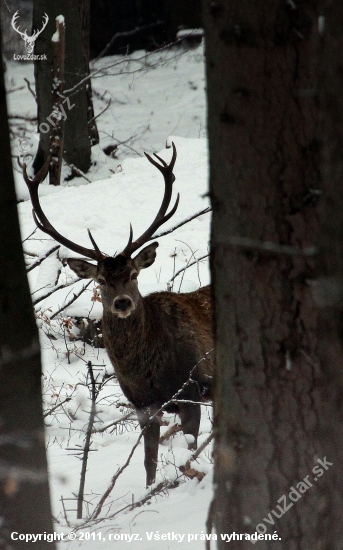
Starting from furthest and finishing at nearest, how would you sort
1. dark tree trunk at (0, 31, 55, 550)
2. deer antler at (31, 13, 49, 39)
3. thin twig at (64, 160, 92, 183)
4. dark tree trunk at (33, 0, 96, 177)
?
thin twig at (64, 160, 92, 183) → dark tree trunk at (33, 0, 96, 177) → deer antler at (31, 13, 49, 39) → dark tree trunk at (0, 31, 55, 550)

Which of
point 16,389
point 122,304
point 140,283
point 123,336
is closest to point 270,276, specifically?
point 16,389

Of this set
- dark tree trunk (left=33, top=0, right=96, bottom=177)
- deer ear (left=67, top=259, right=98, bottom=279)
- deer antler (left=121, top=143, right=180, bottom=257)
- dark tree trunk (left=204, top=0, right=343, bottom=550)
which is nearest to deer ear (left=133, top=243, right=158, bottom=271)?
deer antler (left=121, top=143, right=180, bottom=257)

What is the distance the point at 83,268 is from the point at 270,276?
396 centimetres

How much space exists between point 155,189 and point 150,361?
543cm

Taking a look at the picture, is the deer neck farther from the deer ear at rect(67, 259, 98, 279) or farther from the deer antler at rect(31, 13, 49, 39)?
the deer antler at rect(31, 13, 49, 39)

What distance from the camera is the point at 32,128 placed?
15.6m

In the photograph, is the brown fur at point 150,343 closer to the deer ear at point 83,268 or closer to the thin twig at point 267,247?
the deer ear at point 83,268

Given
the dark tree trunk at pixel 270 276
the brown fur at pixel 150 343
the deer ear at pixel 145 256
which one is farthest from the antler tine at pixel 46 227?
the dark tree trunk at pixel 270 276

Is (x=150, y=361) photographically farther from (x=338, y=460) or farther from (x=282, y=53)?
(x=282, y=53)

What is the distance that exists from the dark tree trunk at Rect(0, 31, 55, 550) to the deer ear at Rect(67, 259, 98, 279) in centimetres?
341

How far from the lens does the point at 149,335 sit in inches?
241

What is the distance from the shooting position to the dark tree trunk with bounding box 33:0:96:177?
40.3 ft

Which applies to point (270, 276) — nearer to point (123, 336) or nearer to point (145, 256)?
point (123, 336)

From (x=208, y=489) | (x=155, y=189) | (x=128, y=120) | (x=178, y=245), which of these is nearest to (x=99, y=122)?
(x=128, y=120)
